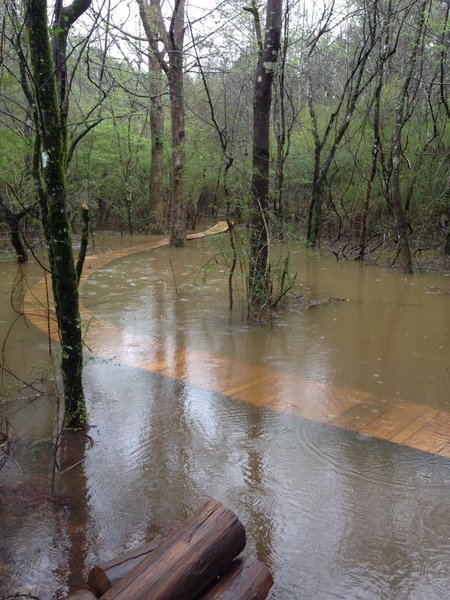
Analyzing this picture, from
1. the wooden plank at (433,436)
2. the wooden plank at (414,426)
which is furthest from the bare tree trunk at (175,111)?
the wooden plank at (433,436)

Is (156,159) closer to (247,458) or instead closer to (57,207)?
(57,207)

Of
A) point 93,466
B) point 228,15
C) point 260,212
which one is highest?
point 228,15

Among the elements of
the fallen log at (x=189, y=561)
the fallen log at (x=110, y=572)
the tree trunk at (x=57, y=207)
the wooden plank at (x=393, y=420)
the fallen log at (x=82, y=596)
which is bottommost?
the wooden plank at (x=393, y=420)

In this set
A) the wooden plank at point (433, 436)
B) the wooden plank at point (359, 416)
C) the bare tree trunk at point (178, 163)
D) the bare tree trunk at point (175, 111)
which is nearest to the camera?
the wooden plank at point (433, 436)

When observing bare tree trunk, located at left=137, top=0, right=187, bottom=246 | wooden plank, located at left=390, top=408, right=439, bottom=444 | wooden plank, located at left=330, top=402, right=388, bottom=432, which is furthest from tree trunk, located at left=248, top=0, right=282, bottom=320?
bare tree trunk, located at left=137, top=0, right=187, bottom=246

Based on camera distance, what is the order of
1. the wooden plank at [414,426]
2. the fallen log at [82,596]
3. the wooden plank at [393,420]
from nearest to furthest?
the fallen log at [82,596]
the wooden plank at [414,426]
the wooden plank at [393,420]

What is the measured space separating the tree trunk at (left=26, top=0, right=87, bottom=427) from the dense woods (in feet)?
0.04

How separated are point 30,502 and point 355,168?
1273 centimetres

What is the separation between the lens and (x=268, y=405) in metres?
4.43

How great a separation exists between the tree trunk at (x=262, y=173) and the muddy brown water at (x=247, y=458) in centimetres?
49

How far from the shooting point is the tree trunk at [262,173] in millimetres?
6824

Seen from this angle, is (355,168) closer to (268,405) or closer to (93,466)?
(268,405)

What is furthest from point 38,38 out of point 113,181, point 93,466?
point 113,181

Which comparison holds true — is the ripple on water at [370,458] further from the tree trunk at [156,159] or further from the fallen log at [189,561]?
the tree trunk at [156,159]
